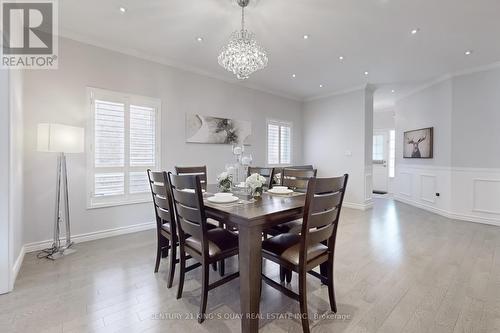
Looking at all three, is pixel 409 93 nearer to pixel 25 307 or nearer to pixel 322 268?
pixel 322 268

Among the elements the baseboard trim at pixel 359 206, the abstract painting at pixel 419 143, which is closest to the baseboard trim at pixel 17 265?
the baseboard trim at pixel 359 206

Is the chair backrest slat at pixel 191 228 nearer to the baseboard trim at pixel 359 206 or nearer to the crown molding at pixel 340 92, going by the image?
the baseboard trim at pixel 359 206

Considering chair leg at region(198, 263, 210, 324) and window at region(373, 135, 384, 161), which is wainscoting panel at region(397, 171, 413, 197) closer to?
window at region(373, 135, 384, 161)

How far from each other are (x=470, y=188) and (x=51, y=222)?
Answer: 6834 mm

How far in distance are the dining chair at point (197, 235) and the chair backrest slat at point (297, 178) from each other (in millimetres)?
1020

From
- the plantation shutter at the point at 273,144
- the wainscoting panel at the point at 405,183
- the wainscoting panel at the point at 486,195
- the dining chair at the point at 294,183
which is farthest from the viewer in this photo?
the wainscoting panel at the point at 405,183

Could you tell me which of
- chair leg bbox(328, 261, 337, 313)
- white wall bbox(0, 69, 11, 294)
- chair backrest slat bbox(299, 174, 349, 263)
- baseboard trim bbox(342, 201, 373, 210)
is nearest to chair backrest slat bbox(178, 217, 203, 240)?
chair backrest slat bbox(299, 174, 349, 263)

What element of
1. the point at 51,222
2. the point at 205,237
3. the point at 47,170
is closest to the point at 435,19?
the point at 205,237

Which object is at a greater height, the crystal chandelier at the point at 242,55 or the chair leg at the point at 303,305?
the crystal chandelier at the point at 242,55

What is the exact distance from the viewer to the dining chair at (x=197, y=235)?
1665 mm

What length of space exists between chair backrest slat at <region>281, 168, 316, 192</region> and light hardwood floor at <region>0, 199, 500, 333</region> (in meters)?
0.91

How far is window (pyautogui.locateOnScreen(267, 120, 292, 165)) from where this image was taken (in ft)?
19.2

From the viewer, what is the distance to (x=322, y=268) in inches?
84.6

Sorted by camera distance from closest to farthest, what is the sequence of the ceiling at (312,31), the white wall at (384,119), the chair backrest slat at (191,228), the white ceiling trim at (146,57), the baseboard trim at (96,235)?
1. the chair backrest slat at (191,228)
2. the ceiling at (312,31)
3. the baseboard trim at (96,235)
4. the white ceiling trim at (146,57)
5. the white wall at (384,119)
